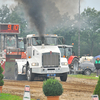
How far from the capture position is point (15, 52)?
26.1 meters

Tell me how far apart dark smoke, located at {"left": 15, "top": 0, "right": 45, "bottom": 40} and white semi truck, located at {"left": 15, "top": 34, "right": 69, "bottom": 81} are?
5.04 ft

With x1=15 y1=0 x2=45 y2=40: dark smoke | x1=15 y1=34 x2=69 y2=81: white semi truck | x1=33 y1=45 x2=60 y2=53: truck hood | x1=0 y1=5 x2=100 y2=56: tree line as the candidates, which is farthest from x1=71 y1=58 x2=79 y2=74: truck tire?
x1=0 y1=5 x2=100 y2=56: tree line

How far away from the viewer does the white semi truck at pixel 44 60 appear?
2139cm

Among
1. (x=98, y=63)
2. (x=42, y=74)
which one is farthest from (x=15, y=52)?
(x=98, y=63)

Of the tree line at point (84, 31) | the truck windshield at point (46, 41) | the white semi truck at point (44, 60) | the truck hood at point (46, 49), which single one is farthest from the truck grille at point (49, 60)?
the tree line at point (84, 31)

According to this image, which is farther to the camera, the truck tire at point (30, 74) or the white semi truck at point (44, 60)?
the truck tire at point (30, 74)

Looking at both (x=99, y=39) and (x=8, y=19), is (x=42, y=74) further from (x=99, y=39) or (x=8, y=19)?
(x=8, y=19)

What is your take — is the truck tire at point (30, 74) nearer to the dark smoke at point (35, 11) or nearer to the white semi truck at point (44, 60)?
the white semi truck at point (44, 60)

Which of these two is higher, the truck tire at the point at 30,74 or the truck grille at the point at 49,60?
the truck grille at the point at 49,60

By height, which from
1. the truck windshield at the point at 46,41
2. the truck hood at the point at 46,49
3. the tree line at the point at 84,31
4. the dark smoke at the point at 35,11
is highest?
the tree line at the point at 84,31

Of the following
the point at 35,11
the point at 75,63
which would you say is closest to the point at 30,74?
the point at 35,11

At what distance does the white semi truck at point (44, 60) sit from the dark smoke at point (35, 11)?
1.54 m

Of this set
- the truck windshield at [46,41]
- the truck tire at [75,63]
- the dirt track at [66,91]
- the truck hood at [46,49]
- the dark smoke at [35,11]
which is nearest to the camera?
the dirt track at [66,91]

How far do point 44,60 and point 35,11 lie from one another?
5256 mm
